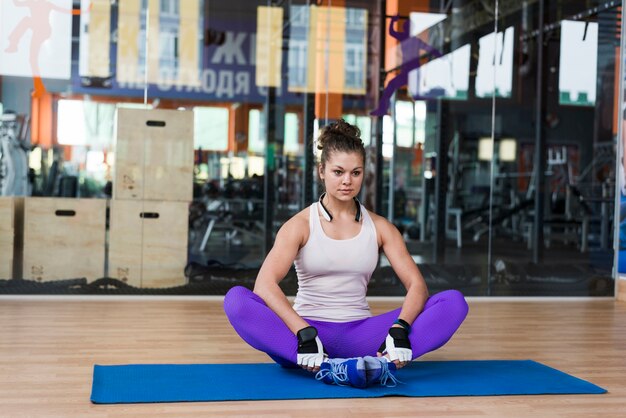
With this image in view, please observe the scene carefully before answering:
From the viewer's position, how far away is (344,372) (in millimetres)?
2824

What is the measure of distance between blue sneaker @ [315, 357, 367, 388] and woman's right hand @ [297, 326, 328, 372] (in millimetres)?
68

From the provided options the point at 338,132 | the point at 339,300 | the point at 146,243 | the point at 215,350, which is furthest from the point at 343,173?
the point at 146,243

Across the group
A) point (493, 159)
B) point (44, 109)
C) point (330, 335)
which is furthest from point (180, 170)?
point (330, 335)

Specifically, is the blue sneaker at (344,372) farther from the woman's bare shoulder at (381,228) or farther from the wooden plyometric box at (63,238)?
the wooden plyometric box at (63,238)

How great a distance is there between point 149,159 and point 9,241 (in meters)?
1.03

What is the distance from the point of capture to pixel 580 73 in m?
6.62

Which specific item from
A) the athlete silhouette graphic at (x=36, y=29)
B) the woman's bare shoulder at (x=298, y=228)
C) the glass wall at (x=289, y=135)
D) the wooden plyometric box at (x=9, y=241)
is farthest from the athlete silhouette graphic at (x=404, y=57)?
the woman's bare shoulder at (x=298, y=228)

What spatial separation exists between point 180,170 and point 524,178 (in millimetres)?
2805

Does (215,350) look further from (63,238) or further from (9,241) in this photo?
(9,241)

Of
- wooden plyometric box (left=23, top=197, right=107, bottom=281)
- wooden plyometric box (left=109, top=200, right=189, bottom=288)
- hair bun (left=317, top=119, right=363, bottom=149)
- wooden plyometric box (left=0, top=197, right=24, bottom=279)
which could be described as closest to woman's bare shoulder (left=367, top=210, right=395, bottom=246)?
hair bun (left=317, top=119, right=363, bottom=149)

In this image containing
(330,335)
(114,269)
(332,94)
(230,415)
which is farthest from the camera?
(332,94)

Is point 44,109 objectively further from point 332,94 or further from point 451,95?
point 451,95

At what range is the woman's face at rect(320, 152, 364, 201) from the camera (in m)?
2.96

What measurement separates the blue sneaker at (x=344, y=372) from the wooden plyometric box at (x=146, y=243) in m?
2.86
